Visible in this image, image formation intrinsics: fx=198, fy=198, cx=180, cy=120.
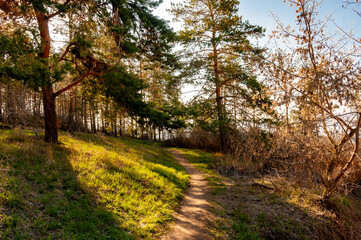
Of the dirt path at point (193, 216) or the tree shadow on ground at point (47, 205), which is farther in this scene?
the dirt path at point (193, 216)

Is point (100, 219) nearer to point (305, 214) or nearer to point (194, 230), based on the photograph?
point (194, 230)

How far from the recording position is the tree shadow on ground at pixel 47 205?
139 inches

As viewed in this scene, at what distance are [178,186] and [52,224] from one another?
4220mm

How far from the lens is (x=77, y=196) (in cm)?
479

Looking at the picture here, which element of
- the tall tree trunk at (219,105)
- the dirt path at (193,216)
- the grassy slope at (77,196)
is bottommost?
the dirt path at (193,216)

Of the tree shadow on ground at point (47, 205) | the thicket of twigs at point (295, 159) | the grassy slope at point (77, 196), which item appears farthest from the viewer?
the thicket of twigs at point (295, 159)

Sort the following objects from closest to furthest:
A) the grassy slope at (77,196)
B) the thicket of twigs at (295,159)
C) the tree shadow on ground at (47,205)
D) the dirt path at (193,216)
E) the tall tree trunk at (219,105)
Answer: the tree shadow on ground at (47,205), the grassy slope at (77,196), the dirt path at (193,216), the thicket of twigs at (295,159), the tall tree trunk at (219,105)

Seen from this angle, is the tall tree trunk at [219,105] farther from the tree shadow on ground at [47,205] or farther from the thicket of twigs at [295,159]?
the tree shadow on ground at [47,205]

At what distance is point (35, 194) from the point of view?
14.5 feet

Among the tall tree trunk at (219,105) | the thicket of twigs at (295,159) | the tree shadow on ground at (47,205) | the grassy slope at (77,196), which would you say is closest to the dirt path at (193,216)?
the grassy slope at (77,196)

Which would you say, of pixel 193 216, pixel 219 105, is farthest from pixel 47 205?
pixel 219 105

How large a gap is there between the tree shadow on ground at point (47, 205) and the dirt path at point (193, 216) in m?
1.19

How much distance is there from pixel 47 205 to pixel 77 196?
688 millimetres

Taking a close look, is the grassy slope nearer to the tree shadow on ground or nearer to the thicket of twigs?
the tree shadow on ground
